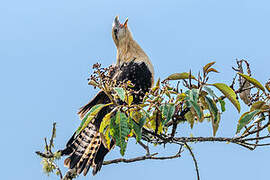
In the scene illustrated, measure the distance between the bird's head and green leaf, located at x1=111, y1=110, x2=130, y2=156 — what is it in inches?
93.8

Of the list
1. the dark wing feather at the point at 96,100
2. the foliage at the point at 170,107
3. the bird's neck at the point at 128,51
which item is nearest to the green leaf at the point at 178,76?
the foliage at the point at 170,107

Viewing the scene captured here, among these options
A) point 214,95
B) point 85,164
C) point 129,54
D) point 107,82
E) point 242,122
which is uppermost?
point 129,54

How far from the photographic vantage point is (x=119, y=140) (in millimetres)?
2125

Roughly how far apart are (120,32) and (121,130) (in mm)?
2477

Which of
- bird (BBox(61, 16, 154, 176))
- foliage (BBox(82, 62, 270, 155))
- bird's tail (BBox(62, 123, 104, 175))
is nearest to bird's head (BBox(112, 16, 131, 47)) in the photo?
bird (BBox(61, 16, 154, 176))

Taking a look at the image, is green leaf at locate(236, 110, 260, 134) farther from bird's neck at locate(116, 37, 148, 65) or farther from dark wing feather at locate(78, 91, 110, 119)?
bird's neck at locate(116, 37, 148, 65)

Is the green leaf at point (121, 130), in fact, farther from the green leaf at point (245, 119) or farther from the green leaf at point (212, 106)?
the green leaf at point (245, 119)

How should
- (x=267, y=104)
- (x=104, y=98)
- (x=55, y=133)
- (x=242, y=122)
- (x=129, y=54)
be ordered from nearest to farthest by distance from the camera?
(x=242, y=122), (x=267, y=104), (x=55, y=133), (x=104, y=98), (x=129, y=54)

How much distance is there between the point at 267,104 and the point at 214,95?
371 mm

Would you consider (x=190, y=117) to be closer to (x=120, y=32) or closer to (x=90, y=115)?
(x=90, y=115)

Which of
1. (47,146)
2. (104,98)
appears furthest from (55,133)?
(104,98)

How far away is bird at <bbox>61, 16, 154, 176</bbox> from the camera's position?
11.1 feet

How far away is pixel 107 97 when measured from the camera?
3.81 m

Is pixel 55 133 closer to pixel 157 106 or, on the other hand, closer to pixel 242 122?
pixel 157 106
